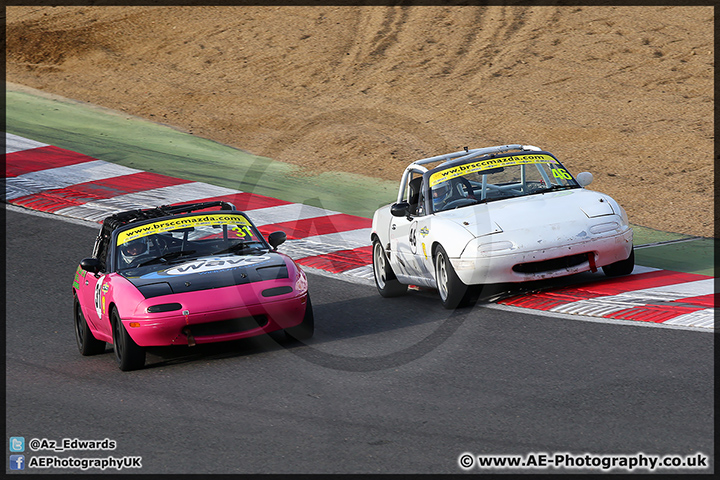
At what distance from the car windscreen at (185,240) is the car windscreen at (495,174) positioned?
2096mm

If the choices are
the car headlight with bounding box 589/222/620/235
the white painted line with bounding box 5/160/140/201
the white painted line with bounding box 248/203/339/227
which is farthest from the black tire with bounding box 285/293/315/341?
the white painted line with bounding box 5/160/140/201

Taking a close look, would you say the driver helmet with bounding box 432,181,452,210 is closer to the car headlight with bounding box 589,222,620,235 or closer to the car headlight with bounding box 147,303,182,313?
the car headlight with bounding box 589,222,620,235

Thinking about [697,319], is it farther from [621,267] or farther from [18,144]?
[18,144]

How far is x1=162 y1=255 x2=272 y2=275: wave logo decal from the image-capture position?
769cm

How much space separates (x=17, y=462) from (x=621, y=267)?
6.14 metres

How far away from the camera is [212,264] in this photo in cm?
781

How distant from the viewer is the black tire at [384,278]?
9.86 m

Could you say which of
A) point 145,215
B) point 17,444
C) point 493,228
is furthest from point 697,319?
point 17,444

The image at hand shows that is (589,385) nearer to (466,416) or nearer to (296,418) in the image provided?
(466,416)

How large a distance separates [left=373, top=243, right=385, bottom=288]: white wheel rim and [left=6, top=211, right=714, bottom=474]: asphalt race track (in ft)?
2.84

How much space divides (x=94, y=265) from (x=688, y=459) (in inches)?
207

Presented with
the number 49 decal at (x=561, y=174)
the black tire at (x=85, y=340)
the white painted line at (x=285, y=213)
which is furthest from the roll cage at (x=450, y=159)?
the black tire at (x=85, y=340)

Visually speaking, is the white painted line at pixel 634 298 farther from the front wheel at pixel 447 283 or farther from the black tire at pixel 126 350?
the black tire at pixel 126 350
